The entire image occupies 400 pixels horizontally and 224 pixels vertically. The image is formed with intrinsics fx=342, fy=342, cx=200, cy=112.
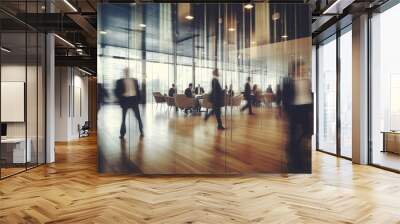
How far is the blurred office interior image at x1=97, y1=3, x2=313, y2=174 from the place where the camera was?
6.21m

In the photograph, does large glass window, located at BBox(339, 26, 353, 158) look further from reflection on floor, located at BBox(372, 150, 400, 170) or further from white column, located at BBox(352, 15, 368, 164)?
reflection on floor, located at BBox(372, 150, 400, 170)

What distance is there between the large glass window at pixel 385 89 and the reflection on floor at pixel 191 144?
254 cm

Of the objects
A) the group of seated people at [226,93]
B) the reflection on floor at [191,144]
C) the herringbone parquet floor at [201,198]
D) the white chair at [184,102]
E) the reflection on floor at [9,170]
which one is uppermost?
the group of seated people at [226,93]

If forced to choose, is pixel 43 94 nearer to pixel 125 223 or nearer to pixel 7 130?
pixel 7 130

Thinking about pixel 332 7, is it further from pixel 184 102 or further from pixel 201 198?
pixel 201 198

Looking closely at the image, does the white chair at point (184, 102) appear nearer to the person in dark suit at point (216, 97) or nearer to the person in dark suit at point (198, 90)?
the person in dark suit at point (198, 90)

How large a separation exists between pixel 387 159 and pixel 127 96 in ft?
18.3

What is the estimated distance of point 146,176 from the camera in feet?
20.7

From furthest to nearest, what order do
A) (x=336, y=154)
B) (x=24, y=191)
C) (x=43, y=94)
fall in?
1. (x=336, y=154)
2. (x=43, y=94)
3. (x=24, y=191)

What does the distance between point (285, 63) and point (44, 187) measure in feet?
15.0

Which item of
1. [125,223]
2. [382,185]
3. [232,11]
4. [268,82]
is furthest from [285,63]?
[125,223]

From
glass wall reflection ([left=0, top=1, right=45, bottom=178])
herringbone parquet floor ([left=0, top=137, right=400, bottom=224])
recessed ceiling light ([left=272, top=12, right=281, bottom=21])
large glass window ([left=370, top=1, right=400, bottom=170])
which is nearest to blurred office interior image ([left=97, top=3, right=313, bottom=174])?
recessed ceiling light ([left=272, top=12, right=281, bottom=21])

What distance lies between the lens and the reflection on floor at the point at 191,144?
6.21 m

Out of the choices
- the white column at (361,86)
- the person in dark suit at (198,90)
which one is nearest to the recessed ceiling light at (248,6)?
the person in dark suit at (198,90)
